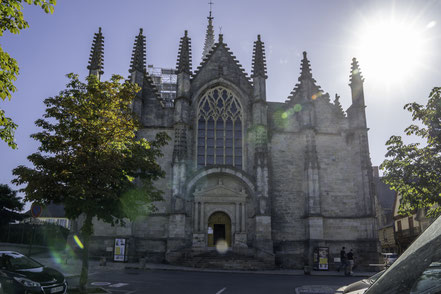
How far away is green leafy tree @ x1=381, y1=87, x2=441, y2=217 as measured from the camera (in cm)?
1230

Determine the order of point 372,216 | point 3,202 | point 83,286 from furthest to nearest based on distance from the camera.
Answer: point 3,202
point 372,216
point 83,286

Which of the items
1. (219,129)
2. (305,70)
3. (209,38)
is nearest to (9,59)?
(219,129)

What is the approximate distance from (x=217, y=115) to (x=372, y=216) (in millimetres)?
12935

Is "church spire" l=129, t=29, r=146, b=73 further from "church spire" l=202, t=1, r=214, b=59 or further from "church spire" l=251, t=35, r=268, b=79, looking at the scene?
"church spire" l=202, t=1, r=214, b=59

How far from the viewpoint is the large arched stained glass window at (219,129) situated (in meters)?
26.7

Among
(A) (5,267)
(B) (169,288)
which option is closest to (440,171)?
(B) (169,288)

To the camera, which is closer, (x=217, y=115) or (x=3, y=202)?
(x=217, y=115)

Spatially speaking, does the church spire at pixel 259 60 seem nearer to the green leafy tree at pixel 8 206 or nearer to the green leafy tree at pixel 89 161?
the green leafy tree at pixel 89 161

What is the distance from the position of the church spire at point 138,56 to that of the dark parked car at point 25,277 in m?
18.6

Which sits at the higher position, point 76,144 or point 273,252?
point 76,144

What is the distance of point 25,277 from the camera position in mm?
9195

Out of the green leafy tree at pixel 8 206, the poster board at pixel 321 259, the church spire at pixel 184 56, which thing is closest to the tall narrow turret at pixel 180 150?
the church spire at pixel 184 56

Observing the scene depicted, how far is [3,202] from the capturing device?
31.7 metres

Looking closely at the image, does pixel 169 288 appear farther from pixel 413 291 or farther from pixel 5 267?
pixel 413 291
